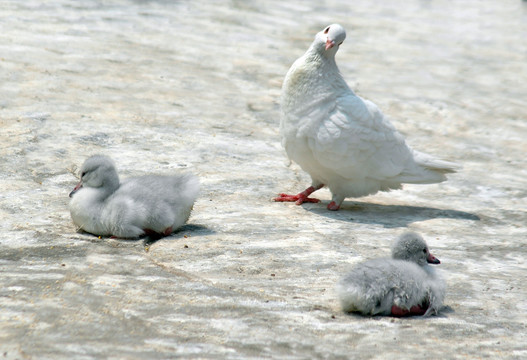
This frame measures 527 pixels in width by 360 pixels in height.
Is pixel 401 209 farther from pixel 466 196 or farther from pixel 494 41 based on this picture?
pixel 494 41

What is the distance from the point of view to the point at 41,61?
29.7ft

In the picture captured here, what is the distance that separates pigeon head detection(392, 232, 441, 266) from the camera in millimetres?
4406

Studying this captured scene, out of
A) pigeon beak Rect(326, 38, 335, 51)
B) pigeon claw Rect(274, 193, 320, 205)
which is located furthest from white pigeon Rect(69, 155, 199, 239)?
pigeon beak Rect(326, 38, 335, 51)

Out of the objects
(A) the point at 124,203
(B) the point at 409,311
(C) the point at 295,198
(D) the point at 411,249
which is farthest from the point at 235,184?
(B) the point at 409,311

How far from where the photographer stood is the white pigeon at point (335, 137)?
244 inches

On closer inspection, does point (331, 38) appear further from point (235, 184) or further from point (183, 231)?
point (183, 231)

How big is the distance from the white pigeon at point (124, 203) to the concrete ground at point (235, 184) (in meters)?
0.13

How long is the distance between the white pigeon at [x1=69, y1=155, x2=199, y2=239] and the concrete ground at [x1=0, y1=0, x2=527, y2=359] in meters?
0.13

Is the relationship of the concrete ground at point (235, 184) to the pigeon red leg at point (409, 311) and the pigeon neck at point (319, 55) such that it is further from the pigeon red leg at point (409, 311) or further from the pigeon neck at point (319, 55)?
the pigeon neck at point (319, 55)

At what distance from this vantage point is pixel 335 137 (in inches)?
241

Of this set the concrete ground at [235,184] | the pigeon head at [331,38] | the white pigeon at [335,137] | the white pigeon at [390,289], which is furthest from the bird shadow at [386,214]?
the white pigeon at [390,289]

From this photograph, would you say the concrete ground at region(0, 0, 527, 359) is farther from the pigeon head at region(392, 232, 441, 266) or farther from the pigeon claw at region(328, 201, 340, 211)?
the pigeon head at region(392, 232, 441, 266)

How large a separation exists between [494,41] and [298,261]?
982 centimetres

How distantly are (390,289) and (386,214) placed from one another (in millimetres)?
2484
